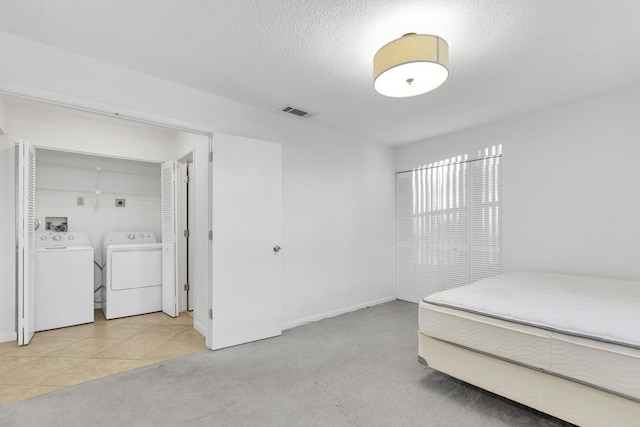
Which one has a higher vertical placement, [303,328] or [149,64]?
[149,64]

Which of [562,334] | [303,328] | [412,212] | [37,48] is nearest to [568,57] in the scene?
[562,334]

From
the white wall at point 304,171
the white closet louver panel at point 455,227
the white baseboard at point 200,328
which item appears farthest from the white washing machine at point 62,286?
the white closet louver panel at point 455,227

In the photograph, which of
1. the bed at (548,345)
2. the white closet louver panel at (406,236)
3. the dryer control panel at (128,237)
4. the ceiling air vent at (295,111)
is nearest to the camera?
the bed at (548,345)

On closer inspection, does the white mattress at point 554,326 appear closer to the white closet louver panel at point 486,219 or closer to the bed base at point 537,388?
the bed base at point 537,388

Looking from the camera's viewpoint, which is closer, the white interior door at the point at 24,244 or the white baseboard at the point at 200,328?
the white interior door at the point at 24,244

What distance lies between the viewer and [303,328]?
11.5 ft

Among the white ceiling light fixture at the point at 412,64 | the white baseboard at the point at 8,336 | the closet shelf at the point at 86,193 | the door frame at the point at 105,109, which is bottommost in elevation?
the white baseboard at the point at 8,336

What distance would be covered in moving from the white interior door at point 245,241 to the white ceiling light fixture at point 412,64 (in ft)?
5.22

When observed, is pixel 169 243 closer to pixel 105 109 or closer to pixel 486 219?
pixel 105 109

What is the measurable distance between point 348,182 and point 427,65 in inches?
96.3

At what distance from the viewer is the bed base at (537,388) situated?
152cm

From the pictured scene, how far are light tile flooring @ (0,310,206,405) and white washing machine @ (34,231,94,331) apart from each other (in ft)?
0.44

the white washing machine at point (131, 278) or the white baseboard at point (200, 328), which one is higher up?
the white washing machine at point (131, 278)

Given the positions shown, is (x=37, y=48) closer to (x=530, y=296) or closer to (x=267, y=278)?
(x=267, y=278)
